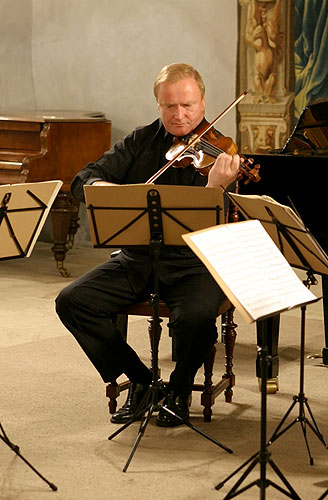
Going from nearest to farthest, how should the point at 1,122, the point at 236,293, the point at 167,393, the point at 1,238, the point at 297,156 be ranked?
the point at 236,293, the point at 1,238, the point at 167,393, the point at 297,156, the point at 1,122

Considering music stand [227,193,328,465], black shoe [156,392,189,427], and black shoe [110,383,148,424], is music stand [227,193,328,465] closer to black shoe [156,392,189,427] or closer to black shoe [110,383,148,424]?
black shoe [156,392,189,427]

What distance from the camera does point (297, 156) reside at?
4.12 meters

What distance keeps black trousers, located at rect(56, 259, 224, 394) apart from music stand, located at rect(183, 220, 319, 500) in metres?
0.78

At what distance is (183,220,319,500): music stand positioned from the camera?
2.49 m

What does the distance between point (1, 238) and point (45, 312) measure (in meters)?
2.54

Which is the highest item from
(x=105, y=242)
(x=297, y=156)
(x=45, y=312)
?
(x=297, y=156)

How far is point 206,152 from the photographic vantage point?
3643mm

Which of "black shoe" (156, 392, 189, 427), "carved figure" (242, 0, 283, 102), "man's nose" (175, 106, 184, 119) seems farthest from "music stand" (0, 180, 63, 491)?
"carved figure" (242, 0, 283, 102)

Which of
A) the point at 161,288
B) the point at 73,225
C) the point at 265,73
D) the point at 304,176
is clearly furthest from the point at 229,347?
the point at 73,225

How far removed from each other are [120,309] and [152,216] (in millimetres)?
522

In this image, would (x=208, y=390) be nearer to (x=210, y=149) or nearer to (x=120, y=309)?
(x=120, y=309)

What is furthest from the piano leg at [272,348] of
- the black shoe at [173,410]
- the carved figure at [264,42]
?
the carved figure at [264,42]

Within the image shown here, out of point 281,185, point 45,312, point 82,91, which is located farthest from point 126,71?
point 281,185

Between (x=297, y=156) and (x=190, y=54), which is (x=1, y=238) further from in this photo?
(x=190, y=54)
